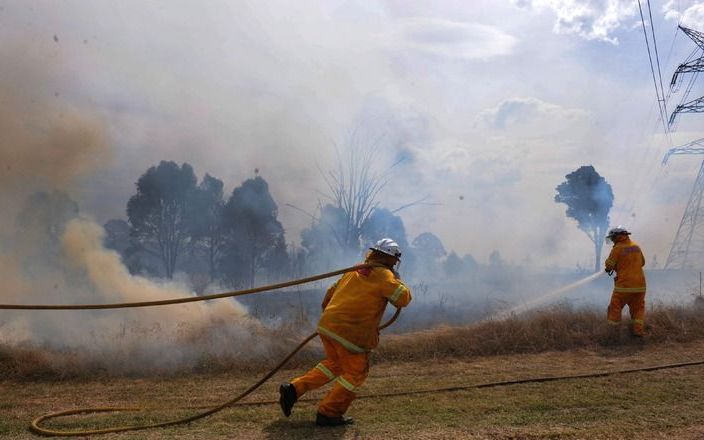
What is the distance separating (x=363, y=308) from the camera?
545 centimetres

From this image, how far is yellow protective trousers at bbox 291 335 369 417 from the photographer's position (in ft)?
17.4

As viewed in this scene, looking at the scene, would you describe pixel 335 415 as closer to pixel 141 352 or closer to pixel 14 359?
pixel 141 352

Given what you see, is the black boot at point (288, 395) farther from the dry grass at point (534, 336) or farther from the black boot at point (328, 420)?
the dry grass at point (534, 336)

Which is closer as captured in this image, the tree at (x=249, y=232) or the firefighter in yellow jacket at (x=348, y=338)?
the firefighter in yellow jacket at (x=348, y=338)

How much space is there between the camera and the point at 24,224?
14359mm

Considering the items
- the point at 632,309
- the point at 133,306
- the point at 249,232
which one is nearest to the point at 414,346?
the point at 632,309

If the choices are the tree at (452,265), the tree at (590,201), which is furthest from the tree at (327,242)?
the tree at (590,201)

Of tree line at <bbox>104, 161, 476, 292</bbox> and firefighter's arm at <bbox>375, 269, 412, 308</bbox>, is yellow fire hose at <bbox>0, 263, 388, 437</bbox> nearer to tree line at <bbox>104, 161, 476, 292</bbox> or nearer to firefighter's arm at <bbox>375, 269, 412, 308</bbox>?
firefighter's arm at <bbox>375, 269, 412, 308</bbox>

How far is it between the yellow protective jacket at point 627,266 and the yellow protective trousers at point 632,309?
0.11m

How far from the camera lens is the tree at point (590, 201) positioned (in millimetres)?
25828

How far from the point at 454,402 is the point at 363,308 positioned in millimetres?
1821

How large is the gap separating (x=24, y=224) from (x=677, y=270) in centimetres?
2454

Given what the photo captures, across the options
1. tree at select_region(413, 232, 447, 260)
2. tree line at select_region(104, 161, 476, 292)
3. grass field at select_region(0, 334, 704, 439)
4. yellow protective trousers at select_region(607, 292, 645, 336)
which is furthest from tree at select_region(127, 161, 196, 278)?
yellow protective trousers at select_region(607, 292, 645, 336)

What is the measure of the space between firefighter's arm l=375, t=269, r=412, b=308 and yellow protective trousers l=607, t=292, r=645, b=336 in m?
6.08
